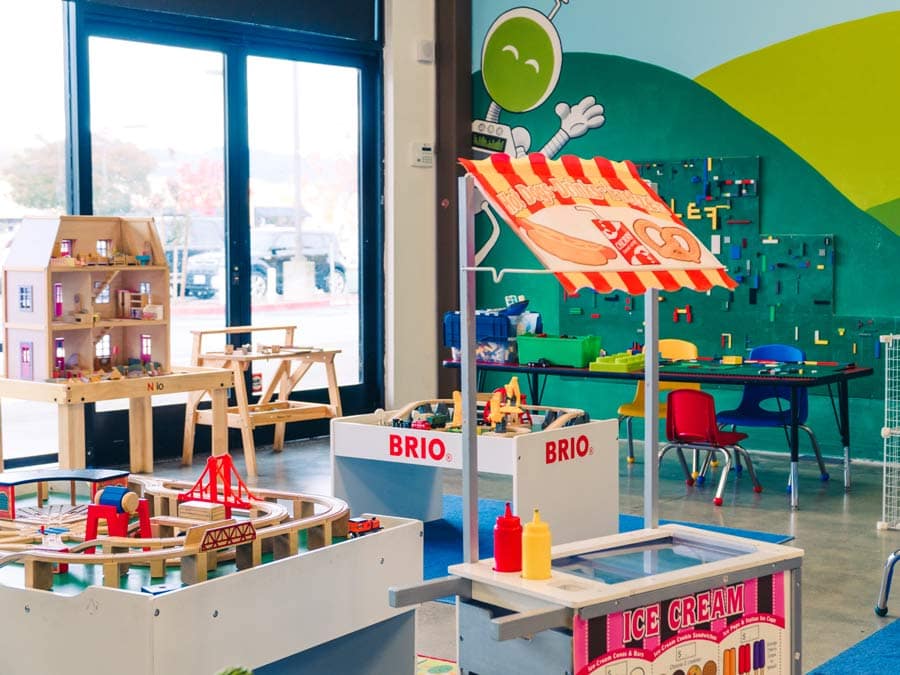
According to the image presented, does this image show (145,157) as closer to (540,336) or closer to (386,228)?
(386,228)

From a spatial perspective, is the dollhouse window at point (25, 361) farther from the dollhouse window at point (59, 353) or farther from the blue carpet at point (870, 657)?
the blue carpet at point (870, 657)

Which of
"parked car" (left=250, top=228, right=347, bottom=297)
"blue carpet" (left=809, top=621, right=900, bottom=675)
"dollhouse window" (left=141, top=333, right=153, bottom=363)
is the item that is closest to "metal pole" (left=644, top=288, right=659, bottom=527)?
"blue carpet" (left=809, top=621, right=900, bottom=675)

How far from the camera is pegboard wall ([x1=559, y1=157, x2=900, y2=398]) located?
860 cm

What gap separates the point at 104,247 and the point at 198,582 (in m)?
4.84

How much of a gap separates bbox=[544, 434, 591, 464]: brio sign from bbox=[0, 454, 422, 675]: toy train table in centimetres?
204

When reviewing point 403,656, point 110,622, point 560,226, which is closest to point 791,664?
point 403,656

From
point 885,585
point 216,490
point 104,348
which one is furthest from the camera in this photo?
point 104,348

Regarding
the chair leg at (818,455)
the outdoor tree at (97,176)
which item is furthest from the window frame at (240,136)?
the chair leg at (818,455)

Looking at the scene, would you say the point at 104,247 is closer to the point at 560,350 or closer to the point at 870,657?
the point at 560,350

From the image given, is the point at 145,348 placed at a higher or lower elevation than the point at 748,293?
lower

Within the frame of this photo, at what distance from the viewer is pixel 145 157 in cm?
864

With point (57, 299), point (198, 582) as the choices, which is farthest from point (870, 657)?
point (57, 299)

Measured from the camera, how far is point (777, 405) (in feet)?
28.4

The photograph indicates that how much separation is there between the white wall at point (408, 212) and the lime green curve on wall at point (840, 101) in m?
2.51
